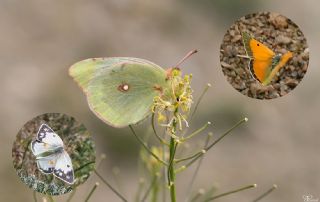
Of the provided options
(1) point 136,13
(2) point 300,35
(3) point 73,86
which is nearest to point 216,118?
(3) point 73,86

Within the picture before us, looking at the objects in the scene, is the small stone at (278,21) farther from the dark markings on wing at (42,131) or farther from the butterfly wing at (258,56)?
the dark markings on wing at (42,131)

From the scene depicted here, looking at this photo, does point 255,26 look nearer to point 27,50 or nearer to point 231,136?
point 231,136

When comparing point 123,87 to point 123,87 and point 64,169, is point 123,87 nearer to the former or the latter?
point 123,87

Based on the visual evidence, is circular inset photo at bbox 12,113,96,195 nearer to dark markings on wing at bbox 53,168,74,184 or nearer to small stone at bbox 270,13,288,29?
dark markings on wing at bbox 53,168,74,184

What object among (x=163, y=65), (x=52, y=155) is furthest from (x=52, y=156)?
(x=163, y=65)

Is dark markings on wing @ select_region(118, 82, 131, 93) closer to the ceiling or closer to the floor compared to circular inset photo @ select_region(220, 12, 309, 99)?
closer to the floor

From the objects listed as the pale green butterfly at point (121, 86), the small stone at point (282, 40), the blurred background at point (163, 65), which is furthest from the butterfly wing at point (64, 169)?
the blurred background at point (163, 65)

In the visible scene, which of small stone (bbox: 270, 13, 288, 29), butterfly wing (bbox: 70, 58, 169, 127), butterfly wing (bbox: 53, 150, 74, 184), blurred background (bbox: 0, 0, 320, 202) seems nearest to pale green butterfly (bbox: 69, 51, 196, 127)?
butterfly wing (bbox: 70, 58, 169, 127)
